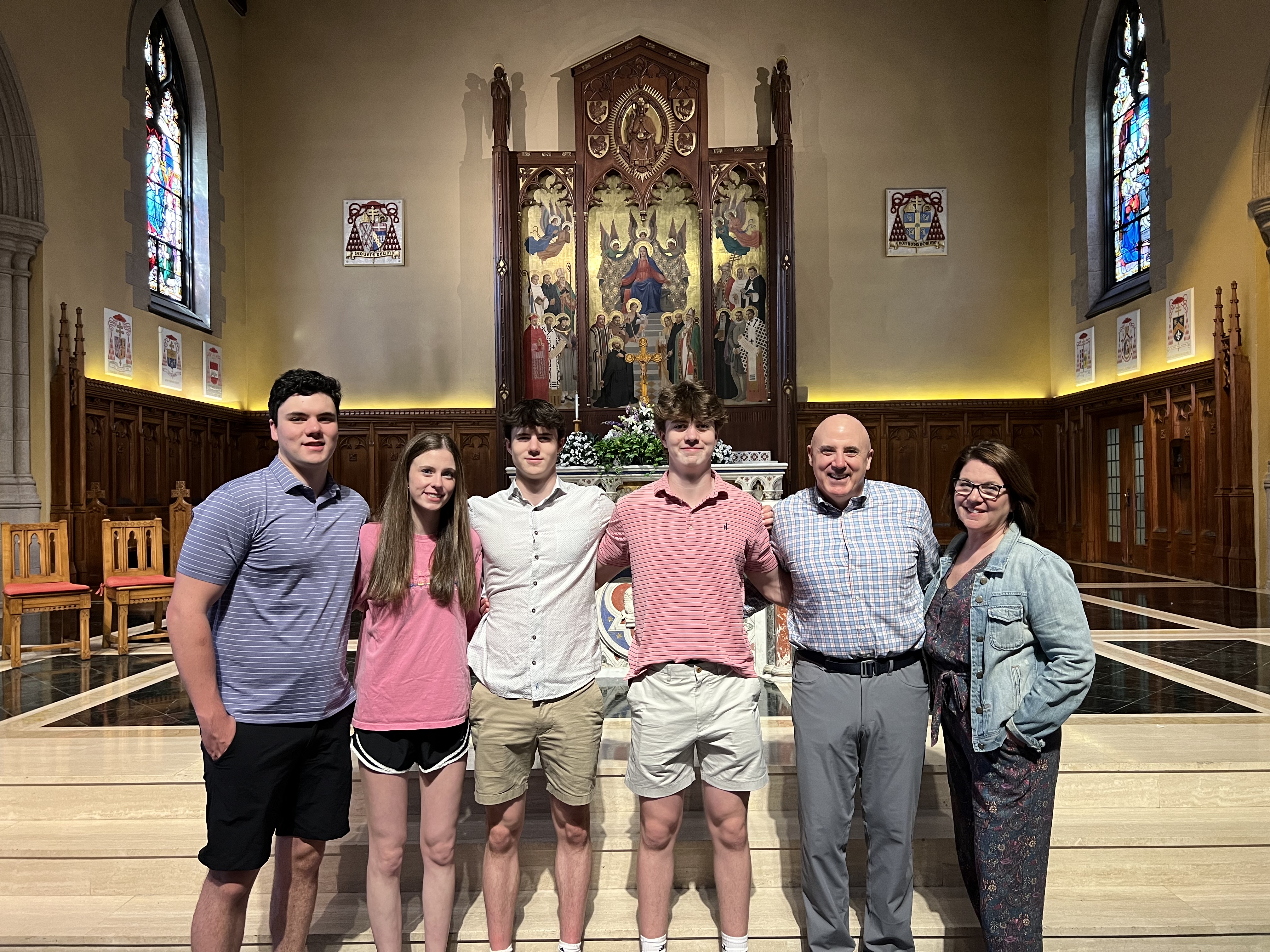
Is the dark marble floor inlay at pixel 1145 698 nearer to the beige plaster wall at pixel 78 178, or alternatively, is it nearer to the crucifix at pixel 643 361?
the crucifix at pixel 643 361

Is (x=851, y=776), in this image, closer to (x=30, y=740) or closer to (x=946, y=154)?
(x=30, y=740)

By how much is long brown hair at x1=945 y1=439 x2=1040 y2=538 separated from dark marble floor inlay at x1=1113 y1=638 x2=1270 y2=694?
315 cm

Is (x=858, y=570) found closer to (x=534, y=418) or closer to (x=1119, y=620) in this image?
(x=534, y=418)

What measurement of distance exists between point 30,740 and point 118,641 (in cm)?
273

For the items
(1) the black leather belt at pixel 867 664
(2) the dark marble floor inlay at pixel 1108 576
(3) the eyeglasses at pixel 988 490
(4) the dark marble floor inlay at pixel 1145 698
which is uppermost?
(3) the eyeglasses at pixel 988 490

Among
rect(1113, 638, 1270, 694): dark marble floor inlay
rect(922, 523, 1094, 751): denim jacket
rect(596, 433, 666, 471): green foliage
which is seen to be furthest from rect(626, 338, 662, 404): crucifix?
rect(922, 523, 1094, 751): denim jacket

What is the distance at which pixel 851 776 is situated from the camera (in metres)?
2.42

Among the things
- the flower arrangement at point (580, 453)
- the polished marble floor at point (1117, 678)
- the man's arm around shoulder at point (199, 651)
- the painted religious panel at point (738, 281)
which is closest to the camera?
the man's arm around shoulder at point (199, 651)

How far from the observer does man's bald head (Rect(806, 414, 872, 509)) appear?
94.0 inches

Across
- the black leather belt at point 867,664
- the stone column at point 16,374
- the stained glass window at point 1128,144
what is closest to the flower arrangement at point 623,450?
the black leather belt at point 867,664

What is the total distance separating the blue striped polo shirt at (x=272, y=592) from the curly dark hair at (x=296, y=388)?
5.8 inches

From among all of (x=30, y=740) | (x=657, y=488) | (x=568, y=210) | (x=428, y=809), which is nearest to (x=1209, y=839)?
(x=657, y=488)

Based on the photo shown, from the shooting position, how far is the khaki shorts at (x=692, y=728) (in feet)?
7.73

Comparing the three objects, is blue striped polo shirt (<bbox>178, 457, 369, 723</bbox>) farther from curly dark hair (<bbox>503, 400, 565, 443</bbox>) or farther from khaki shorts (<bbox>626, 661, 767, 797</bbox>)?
khaki shorts (<bbox>626, 661, 767, 797</bbox>)
